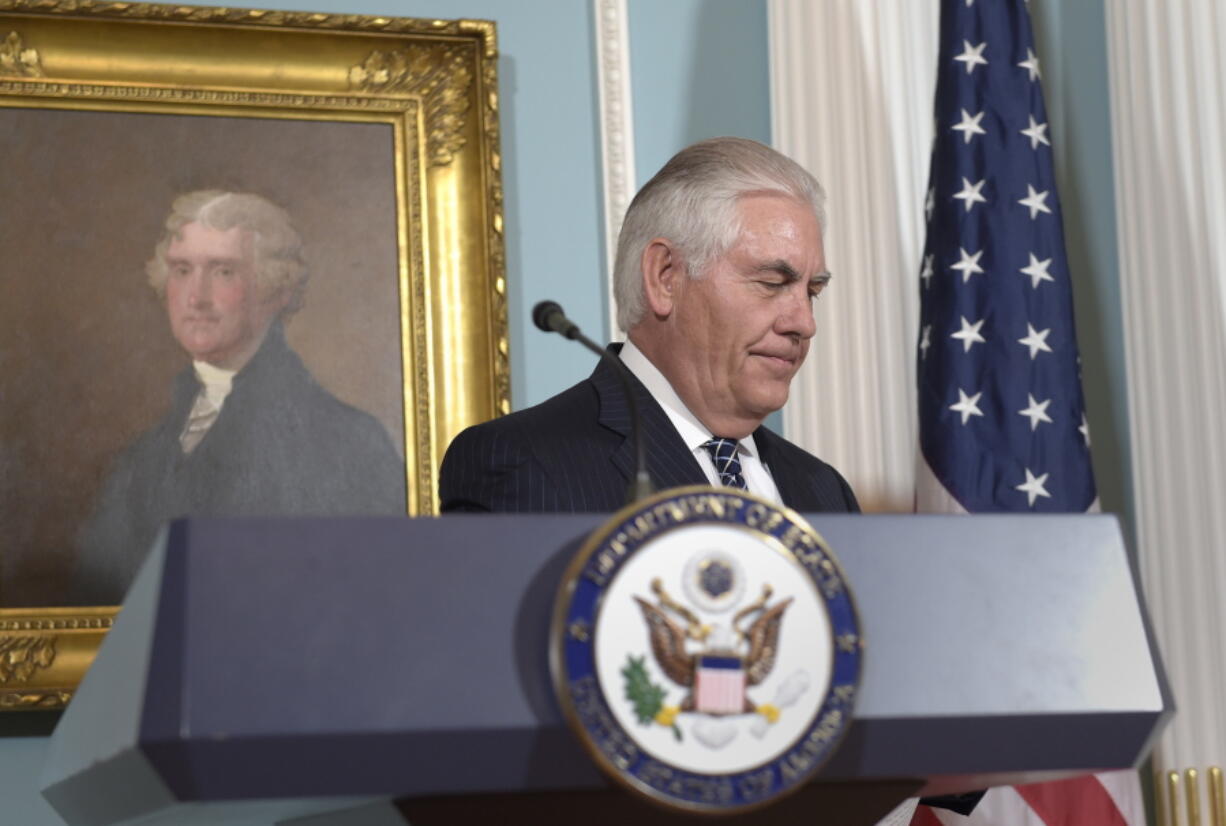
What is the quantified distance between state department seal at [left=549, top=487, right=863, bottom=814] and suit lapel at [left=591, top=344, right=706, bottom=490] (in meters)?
1.03

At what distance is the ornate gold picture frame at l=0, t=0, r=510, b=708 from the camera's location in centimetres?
392

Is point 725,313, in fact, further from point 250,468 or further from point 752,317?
point 250,468

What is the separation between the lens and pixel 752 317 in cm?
293

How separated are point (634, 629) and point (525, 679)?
0.34 feet

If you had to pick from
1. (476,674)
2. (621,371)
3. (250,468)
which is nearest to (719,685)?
(476,674)

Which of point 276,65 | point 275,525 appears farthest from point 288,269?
point 275,525

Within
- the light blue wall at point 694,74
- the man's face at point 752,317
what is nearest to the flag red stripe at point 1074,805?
the man's face at point 752,317

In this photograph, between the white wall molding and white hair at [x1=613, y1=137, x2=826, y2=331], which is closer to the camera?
white hair at [x1=613, y1=137, x2=826, y2=331]

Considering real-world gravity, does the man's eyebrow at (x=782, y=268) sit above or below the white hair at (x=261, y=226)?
below

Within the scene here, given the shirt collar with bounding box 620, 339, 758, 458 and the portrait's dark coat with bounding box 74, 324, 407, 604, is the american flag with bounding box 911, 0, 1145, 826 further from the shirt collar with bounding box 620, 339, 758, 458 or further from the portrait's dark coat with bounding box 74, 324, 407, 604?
the portrait's dark coat with bounding box 74, 324, 407, 604

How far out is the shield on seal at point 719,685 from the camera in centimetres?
142

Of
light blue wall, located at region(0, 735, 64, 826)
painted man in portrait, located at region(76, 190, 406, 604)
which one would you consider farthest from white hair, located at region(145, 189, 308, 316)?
light blue wall, located at region(0, 735, 64, 826)

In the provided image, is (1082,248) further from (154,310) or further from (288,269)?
(154,310)

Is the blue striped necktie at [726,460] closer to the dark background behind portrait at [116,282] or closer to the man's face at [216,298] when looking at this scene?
the dark background behind portrait at [116,282]
